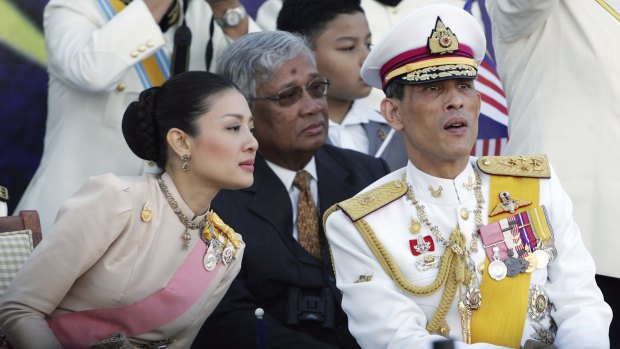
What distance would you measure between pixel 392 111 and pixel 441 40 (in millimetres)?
293

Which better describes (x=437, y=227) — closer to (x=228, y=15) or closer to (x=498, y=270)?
(x=498, y=270)

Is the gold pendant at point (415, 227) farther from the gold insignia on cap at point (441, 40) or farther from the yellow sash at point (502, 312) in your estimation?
the gold insignia on cap at point (441, 40)

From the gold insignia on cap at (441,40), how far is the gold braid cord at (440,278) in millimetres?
584

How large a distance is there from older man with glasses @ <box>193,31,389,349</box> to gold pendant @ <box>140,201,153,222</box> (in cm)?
59

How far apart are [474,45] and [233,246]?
3.52 ft

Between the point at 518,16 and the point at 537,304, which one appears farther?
the point at 518,16

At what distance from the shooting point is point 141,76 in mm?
5383

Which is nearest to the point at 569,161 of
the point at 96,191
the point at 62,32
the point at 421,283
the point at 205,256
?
the point at 421,283

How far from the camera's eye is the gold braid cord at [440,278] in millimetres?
3703

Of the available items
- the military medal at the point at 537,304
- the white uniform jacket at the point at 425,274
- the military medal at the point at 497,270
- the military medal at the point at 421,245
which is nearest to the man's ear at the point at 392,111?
the white uniform jacket at the point at 425,274

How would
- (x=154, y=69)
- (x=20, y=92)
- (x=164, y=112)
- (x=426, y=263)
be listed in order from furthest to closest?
(x=20, y=92) < (x=154, y=69) < (x=164, y=112) < (x=426, y=263)

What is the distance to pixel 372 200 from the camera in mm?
3871

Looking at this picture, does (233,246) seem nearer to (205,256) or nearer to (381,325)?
(205,256)

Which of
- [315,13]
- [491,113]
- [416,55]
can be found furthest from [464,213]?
[491,113]
